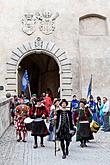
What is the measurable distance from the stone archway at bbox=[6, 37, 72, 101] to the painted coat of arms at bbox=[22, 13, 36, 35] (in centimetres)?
78

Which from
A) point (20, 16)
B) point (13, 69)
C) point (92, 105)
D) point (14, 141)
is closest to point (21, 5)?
point (20, 16)

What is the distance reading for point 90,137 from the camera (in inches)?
496

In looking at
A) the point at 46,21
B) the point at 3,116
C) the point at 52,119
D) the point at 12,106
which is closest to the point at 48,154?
the point at 52,119

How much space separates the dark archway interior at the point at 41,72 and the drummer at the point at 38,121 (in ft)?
62.4

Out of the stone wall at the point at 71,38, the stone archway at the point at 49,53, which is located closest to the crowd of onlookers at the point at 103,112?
the stone archway at the point at 49,53

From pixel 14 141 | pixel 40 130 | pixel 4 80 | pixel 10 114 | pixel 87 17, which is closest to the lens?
pixel 40 130

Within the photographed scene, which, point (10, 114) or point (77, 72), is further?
point (77, 72)

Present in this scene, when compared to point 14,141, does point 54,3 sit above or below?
above

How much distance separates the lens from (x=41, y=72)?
120ft

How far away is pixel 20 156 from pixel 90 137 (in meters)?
3.04

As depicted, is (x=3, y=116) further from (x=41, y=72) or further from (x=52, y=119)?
(x=41, y=72)

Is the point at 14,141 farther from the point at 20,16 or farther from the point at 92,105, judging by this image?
the point at 20,16

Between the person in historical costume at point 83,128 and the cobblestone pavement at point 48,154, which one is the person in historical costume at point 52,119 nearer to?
the cobblestone pavement at point 48,154

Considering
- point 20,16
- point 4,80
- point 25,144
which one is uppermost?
point 20,16
